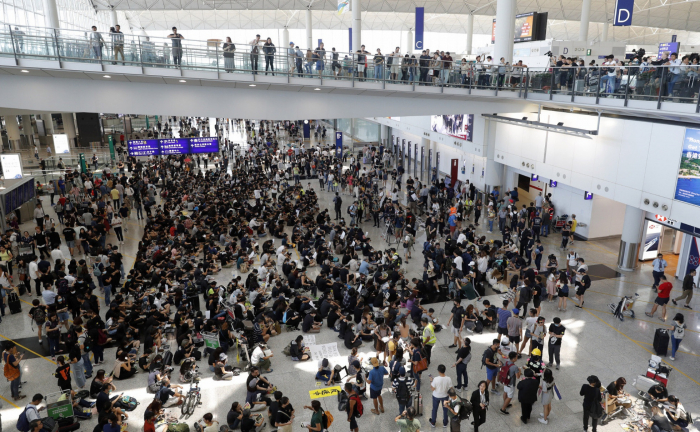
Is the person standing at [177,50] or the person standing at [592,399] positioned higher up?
the person standing at [177,50]

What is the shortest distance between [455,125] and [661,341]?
17.4m

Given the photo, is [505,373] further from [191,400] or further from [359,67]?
[359,67]

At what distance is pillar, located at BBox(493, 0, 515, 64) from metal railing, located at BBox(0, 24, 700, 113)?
2003 mm

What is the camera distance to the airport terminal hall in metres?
9.47

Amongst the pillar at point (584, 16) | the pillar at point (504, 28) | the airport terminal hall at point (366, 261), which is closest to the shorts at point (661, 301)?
the airport terminal hall at point (366, 261)

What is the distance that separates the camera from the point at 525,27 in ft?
83.9

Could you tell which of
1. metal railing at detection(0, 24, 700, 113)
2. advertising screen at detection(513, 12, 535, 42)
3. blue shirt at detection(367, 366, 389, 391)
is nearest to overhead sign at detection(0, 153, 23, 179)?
metal railing at detection(0, 24, 700, 113)

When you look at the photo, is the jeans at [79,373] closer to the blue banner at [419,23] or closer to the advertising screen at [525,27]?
the advertising screen at [525,27]

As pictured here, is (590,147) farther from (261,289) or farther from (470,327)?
(261,289)

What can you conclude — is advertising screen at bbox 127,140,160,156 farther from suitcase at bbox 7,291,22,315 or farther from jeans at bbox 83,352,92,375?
jeans at bbox 83,352,92,375

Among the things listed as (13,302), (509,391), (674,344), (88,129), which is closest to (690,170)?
(674,344)

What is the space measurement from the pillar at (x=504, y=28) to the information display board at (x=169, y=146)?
1578 centimetres

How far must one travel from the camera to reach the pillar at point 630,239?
656 inches

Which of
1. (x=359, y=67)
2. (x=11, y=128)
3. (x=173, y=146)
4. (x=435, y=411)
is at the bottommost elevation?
(x=435, y=411)
